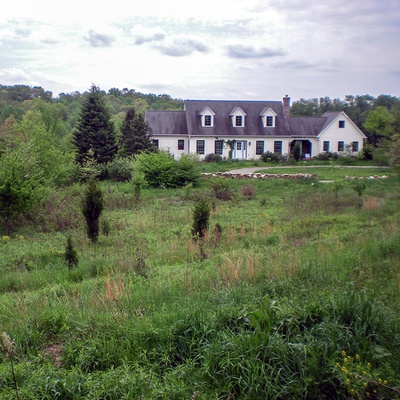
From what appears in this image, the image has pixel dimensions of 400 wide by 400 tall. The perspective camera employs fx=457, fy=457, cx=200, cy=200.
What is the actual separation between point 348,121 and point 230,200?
27.6 meters

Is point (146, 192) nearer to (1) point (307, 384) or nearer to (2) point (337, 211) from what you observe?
(2) point (337, 211)

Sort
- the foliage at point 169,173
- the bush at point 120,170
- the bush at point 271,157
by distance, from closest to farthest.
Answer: the foliage at point 169,173 → the bush at point 120,170 → the bush at point 271,157

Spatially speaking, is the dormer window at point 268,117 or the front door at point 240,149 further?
the dormer window at point 268,117

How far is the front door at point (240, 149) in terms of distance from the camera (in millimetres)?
43500

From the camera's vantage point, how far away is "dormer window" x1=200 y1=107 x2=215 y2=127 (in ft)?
143

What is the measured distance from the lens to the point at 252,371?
423 cm

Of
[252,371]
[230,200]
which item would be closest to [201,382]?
[252,371]

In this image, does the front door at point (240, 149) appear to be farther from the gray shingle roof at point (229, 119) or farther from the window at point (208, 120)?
the window at point (208, 120)

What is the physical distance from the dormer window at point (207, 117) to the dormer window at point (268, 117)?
490 cm

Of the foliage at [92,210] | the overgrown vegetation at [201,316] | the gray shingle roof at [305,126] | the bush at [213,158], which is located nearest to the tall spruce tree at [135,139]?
the bush at [213,158]

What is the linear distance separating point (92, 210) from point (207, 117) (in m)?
31.6

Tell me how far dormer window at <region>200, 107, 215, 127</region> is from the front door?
3122mm

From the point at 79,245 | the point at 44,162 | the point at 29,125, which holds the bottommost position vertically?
the point at 79,245

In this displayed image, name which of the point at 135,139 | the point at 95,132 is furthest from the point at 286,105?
the point at 95,132
